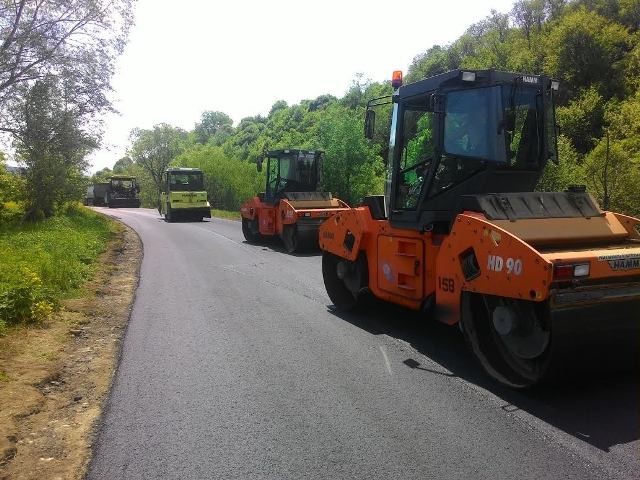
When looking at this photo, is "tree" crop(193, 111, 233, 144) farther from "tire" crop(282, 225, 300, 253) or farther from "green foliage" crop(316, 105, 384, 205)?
"tire" crop(282, 225, 300, 253)

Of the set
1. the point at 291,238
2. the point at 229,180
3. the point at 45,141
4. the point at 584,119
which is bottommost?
the point at 291,238

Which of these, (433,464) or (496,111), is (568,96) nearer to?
(496,111)

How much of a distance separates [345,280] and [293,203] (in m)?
7.23

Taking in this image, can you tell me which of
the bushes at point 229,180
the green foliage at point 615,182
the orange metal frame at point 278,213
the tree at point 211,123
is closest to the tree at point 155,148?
the bushes at point 229,180

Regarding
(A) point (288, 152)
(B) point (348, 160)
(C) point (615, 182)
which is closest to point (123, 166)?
(B) point (348, 160)

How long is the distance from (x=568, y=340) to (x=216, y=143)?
3470 inches

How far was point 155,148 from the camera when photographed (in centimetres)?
6650

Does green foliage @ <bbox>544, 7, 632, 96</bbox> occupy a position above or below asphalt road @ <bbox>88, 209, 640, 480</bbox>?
above

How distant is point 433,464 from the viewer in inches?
133

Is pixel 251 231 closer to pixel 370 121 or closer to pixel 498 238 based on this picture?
pixel 370 121

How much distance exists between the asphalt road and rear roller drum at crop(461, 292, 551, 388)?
0.56 feet

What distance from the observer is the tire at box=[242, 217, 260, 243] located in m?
17.3

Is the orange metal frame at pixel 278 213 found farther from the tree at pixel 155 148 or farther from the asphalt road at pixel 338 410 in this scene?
the tree at pixel 155 148

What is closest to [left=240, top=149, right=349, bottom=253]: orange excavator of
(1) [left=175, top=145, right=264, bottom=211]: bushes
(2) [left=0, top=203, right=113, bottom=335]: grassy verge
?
(2) [left=0, top=203, right=113, bottom=335]: grassy verge
